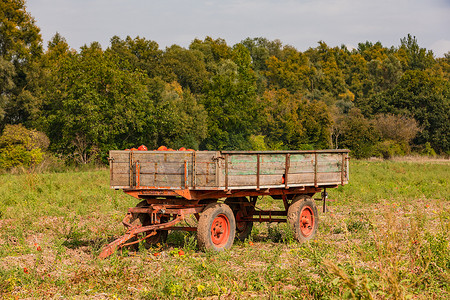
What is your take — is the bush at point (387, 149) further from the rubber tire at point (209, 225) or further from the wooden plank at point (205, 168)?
the wooden plank at point (205, 168)

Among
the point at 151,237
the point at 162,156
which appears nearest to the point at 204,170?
the point at 162,156

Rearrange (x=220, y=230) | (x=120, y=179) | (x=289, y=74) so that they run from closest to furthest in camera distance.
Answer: (x=120, y=179)
(x=220, y=230)
(x=289, y=74)

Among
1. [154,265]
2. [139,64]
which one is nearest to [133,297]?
[154,265]

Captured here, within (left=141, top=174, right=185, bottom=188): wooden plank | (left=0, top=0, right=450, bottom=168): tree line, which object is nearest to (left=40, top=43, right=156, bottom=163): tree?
(left=0, top=0, right=450, bottom=168): tree line

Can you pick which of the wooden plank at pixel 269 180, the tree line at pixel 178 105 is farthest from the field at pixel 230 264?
the tree line at pixel 178 105

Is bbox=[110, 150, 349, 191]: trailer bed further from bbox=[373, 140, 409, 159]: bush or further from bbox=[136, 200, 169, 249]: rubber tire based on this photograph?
bbox=[373, 140, 409, 159]: bush

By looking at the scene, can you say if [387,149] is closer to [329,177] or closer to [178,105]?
[178,105]

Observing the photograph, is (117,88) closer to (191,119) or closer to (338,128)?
(191,119)

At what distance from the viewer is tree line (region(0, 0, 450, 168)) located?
Answer: 33.2 m

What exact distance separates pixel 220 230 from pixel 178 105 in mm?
36431

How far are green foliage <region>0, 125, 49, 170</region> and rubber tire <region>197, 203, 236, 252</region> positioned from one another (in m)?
23.9

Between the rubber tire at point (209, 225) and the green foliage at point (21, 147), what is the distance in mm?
23938

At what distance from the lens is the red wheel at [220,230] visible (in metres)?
9.03

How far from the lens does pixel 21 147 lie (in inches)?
1258
